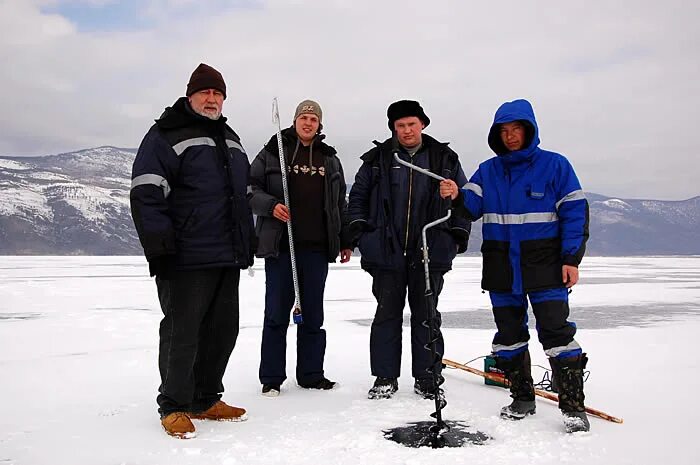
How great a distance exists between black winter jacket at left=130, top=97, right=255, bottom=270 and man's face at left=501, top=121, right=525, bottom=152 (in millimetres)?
1667

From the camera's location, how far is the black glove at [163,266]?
3221mm

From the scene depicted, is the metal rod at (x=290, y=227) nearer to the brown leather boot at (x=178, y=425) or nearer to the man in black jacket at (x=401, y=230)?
the man in black jacket at (x=401, y=230)

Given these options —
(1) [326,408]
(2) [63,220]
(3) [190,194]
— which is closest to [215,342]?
(1) [326,408]

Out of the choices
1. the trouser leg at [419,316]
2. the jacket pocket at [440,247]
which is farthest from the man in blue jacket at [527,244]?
the trouser leg at [419,316]

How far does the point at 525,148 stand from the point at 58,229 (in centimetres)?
16405

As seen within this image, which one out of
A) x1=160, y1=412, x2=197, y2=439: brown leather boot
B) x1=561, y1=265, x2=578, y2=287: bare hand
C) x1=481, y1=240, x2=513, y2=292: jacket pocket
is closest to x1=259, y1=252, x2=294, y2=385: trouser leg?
x1=160, y1=412, x2=197, y2=439: brown leather boot

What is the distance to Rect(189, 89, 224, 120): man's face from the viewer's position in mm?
3529

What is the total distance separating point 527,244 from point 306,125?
6.32 feet

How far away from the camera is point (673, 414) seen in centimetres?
358

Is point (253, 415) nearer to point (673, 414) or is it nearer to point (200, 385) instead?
point (200, 385)

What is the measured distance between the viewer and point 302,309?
4523 mm

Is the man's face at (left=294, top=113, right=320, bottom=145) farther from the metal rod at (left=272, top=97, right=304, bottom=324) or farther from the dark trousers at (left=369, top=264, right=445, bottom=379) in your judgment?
the dark trousers at (left=369, top=264, right=445, bottom=379)

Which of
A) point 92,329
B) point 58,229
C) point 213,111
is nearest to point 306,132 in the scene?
point 213,111

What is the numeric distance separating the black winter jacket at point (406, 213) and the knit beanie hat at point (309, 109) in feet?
1.81
